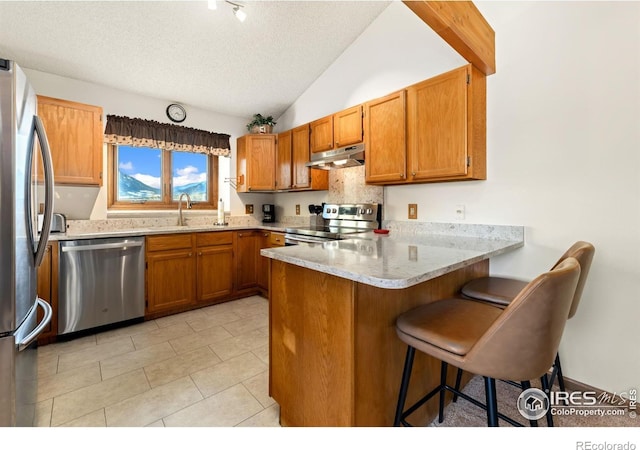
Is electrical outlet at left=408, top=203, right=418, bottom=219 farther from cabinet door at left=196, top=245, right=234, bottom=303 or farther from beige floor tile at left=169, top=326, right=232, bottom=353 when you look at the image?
cabinet door at left=196, top=245, right=234, bottom=303

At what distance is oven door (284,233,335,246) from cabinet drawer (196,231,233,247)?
0.73 m

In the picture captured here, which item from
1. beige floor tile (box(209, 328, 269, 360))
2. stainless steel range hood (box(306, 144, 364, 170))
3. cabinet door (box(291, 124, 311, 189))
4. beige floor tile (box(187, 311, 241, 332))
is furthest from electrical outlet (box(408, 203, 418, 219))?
beige floor tile (box(187, 311, 241, 332))

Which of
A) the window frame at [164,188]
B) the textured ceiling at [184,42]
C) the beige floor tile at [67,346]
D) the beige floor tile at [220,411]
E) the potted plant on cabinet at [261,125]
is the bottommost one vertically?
the beige floor tile at [220,411]

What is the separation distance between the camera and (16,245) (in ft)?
3.63

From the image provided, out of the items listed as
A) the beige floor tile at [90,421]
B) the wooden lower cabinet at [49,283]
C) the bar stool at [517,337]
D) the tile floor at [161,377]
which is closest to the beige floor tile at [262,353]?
the tile floor at [161,377]

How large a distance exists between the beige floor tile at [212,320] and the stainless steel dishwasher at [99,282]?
0.54m

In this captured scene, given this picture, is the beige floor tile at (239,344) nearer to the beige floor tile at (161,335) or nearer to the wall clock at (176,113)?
the beige floor tile at (161,335)

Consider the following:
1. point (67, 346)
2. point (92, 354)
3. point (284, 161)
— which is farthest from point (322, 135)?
point (67, 346)

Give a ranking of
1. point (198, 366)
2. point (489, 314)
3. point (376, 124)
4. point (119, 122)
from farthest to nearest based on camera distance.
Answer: point (119, 122), point (376, 124), point (198, 366), point (489, 314)

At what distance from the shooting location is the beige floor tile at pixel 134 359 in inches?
79.1

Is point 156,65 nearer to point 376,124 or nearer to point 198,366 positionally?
point 376,124

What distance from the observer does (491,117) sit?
7.06ft
